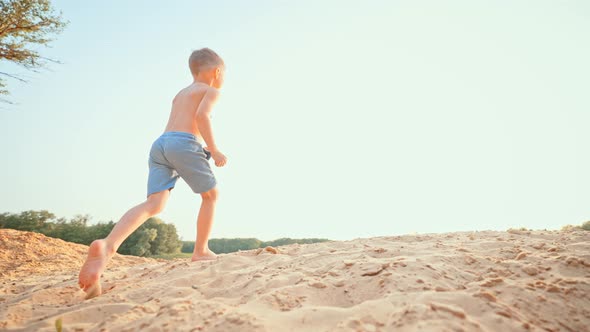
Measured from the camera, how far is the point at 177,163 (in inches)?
134

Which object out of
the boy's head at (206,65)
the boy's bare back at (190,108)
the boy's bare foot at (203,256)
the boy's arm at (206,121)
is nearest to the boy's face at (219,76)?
the boy's head at (206,65)

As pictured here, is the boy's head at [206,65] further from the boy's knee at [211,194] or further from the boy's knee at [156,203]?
the boy's knee at [156,203]

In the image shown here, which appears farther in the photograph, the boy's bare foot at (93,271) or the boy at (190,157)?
the boy at (190,157)

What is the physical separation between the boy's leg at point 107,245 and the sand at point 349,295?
0.44 ft

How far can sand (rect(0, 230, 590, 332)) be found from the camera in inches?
64.8

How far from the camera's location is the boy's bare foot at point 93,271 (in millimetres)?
2691

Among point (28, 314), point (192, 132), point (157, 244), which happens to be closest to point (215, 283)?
point (28, 314)

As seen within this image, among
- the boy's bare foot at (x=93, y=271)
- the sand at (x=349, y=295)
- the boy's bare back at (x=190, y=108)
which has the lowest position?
the sand at (x=349, y=295)

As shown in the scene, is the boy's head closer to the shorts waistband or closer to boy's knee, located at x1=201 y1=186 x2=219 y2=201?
the shorts waistband

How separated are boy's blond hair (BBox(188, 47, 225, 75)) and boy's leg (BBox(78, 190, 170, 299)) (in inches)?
54.9

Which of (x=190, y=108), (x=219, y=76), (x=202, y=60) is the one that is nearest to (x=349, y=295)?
(x=190, y=108)

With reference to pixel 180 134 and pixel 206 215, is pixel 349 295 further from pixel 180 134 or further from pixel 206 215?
pixel 180 134

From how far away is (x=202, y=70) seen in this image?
3.82 m

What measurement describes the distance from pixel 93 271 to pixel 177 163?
43.7 inches
